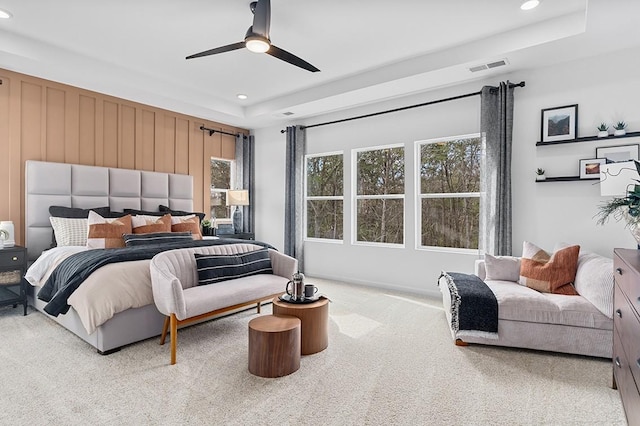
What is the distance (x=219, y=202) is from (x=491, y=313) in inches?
198

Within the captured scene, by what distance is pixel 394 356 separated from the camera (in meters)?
2.75

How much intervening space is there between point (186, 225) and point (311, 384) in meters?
3.07

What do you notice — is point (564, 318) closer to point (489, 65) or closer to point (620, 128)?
point (620, 128)

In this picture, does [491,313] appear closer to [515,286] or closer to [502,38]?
[515,286]

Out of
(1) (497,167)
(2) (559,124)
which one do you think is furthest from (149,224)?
(2) (559,124)

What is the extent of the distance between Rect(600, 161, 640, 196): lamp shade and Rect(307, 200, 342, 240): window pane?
140 inches

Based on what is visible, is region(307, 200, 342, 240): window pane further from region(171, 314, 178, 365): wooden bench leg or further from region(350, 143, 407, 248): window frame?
region(171, 314, 178, 365): wooden bench leg

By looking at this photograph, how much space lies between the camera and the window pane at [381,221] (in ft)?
16.9

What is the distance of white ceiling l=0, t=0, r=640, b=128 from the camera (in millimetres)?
3045

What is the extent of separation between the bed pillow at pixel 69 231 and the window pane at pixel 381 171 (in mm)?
3784

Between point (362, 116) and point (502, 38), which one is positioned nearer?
point (502, 38)

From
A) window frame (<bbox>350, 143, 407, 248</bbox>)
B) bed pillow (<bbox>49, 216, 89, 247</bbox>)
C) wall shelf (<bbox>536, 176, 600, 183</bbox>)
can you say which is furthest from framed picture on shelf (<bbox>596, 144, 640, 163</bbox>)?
bed pillow (<bbox>49, 216, 89, 247</bbox>)

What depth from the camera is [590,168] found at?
11.8 feet

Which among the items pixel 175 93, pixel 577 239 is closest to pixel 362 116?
pixel 175 93
